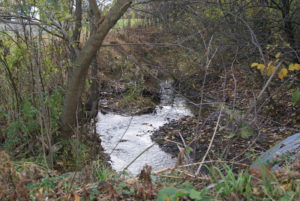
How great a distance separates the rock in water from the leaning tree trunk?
3.28m

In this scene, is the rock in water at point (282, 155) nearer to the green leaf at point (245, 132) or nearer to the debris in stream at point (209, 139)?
the green leaf at point (245, 132)

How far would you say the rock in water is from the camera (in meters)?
3.24

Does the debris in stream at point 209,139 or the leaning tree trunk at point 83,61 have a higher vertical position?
the leaning tree trunk at point 83,61

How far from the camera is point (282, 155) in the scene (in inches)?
129

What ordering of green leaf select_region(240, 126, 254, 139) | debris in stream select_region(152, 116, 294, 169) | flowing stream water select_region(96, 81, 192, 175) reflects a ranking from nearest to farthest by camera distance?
green leaf select_region(240, 126, 254, 139)
debris in stream select_region(152, 116, 294, 169)
flowing stream water select_region(96, 81, 192, 175)

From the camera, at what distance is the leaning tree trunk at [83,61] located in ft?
19.0

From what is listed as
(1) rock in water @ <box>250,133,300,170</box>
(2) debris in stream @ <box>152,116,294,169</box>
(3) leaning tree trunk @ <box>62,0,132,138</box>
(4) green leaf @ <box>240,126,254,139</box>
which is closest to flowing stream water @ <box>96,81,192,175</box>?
(2) debris in stream @ <box>152,116,294,169</box>

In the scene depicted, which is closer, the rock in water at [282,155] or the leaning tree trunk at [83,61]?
the rock in water at [282,155]

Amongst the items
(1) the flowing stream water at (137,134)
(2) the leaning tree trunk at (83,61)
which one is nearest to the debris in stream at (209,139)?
(1) the flowing stream water at (137,134)

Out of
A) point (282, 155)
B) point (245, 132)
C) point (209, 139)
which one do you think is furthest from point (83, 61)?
point (282, 155)

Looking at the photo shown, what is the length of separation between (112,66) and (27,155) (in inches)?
354

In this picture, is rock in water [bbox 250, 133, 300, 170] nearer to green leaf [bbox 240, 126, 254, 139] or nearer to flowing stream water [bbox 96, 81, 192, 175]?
green leaf [bbox 240, 126, 254, 139]

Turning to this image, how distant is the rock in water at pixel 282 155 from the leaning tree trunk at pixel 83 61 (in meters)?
3.28

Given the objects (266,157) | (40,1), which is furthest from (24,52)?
(266,157)
